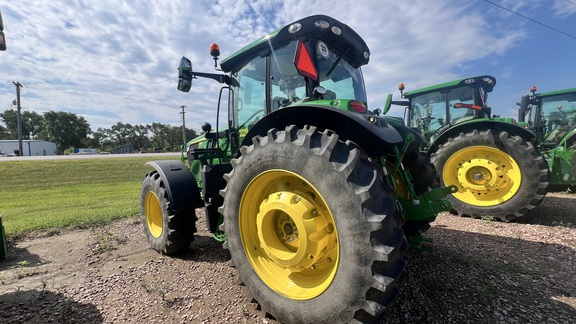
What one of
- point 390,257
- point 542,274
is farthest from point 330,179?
point 542,274

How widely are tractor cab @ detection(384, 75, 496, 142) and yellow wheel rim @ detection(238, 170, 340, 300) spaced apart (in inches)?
169

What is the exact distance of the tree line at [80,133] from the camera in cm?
5859

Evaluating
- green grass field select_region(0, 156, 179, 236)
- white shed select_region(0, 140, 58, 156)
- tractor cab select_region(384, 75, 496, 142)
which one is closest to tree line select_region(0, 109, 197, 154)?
white shed select_region(0, 140, 58, 156)

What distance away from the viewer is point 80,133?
61.6 m

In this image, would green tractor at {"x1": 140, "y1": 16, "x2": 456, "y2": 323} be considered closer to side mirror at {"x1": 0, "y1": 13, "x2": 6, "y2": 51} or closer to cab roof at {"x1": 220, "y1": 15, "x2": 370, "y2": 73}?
cab roof at {"x1": 220, "y1": 15, "x2": 370, "y2": 73}

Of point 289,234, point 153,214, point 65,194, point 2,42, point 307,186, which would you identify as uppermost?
point 2,42

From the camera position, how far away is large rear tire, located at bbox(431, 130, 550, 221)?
4695 mm

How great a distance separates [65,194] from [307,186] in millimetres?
11618

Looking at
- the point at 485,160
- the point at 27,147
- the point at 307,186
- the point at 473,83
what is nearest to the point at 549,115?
the point at 473,83

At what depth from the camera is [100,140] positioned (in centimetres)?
7338

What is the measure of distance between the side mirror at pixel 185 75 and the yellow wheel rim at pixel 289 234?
70.0 inches

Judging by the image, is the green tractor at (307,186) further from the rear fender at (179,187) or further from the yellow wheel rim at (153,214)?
the yellow wheel rim at (153,214)

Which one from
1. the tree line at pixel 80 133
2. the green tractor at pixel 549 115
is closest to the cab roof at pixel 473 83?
the green tractor at pixel 549 115

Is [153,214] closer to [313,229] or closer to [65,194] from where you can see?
[313,229]
